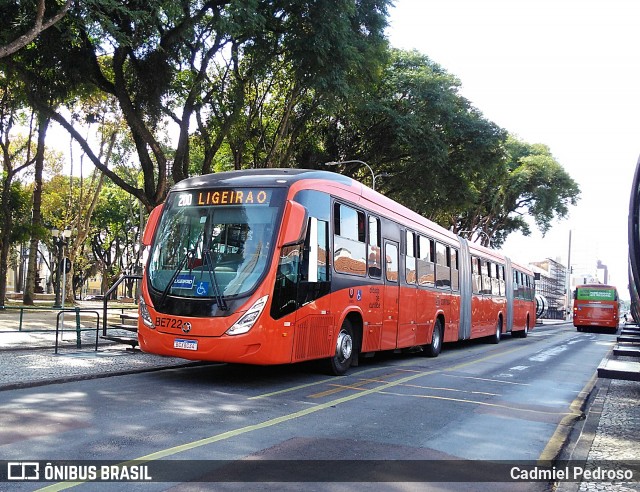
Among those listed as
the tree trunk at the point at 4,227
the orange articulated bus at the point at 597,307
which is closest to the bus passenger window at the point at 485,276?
the tree trunk at the point at 4,227

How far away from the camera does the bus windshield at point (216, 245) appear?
30.0 ft

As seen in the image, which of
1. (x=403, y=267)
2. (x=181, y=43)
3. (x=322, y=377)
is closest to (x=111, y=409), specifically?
(x=322, y=377)

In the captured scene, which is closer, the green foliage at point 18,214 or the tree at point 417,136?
the tree at point 417,136

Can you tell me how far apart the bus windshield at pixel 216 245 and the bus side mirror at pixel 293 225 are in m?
0.18

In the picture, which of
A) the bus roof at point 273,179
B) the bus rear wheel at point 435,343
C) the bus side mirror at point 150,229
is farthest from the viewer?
the bus rear wheel at point 435,343

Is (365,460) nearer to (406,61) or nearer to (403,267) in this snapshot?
(403,267)

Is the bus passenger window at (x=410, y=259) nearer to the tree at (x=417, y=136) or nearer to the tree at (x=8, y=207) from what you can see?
the tree at (x=417, y=136)

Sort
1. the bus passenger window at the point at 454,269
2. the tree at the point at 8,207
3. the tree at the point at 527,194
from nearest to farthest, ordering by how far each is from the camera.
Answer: the bus passenger window at the point at 454,269 < the tree at the point at 8,207 < the tree at the point at 527,194

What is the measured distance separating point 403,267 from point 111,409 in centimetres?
789

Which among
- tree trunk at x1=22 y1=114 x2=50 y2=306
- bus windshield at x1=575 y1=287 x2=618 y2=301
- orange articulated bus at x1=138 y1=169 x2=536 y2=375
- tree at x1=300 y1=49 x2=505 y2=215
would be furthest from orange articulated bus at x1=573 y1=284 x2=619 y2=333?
tree trunk at x1=22 y1=114 x2=50 y2=306

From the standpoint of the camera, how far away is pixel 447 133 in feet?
98.6

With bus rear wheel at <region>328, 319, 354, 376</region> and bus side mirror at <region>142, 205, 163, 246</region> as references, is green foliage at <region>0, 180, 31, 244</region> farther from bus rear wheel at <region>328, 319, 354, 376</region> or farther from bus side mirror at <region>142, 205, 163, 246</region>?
bus rear wheel at <region>328, 319, 354, 376</region>

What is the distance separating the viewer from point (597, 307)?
1580 inches

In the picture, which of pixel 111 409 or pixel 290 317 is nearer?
pixel 111 409
